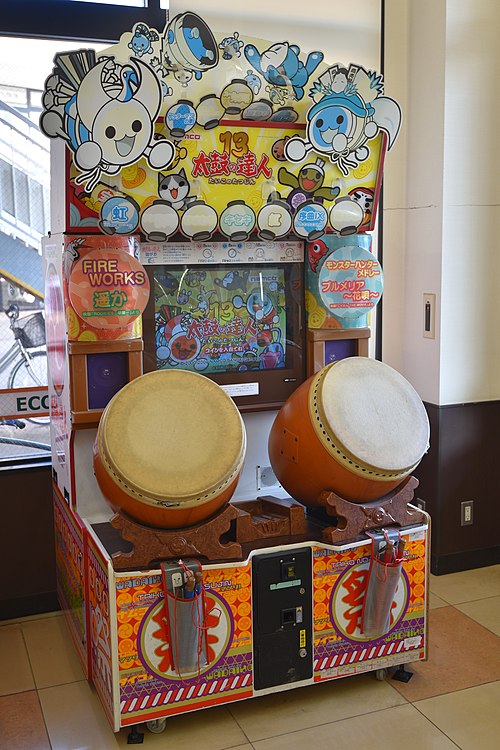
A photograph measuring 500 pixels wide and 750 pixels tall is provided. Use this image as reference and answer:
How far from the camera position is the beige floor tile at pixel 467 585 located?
153 inches

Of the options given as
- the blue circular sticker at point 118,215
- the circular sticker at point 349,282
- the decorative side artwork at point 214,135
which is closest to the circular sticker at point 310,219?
the decorative side artwork at point 214,135

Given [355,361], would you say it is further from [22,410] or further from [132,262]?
[22,410]

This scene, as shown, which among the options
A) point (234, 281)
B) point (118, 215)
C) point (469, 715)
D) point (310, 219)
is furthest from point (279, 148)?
point (469, 715)

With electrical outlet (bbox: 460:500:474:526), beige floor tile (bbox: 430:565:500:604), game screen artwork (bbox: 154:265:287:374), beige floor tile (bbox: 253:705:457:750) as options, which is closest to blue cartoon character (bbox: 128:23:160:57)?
game screen artwork (bbox: 154:265:287:374)

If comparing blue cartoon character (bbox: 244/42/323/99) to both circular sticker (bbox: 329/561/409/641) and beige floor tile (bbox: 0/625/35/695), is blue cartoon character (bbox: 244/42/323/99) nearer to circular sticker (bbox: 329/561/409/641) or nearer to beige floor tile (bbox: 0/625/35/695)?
circular sticker (bbox: 329/561/409/641)

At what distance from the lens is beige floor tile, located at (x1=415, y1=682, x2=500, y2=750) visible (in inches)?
110

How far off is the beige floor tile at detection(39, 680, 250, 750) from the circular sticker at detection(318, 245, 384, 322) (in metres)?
1.55

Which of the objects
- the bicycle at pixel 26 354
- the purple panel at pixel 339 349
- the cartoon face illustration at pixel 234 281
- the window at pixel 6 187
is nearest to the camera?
the cartoon face illustration at pixel 234 281

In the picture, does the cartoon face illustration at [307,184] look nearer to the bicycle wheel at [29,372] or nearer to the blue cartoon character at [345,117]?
the blue cartoon character at [345,117]

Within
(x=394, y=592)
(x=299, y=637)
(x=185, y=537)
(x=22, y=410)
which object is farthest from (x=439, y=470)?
(x=22, y=410)

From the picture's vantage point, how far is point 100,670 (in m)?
2.92

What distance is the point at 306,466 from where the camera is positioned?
9.59 feet

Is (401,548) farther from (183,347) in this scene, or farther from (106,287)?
(106,287)

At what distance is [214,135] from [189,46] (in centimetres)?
31
